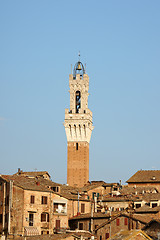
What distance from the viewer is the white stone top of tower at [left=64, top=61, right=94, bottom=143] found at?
139 metres

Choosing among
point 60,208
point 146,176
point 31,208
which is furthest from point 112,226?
point 146,176

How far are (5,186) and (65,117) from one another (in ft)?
173

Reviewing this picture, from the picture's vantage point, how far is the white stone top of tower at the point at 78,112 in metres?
139

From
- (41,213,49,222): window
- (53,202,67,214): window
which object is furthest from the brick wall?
(41,213,49,222): window

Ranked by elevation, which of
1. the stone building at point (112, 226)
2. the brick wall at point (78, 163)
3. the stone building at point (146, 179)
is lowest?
the stone building at point (112, 226)

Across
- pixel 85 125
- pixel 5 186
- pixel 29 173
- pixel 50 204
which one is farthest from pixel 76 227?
pixel 85 125

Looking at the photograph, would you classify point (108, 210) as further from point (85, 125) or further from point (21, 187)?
point (85, 125)

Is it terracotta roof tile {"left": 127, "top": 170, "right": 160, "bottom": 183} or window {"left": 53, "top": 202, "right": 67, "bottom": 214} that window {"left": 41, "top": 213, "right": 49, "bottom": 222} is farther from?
terracotta roof tile {"left": 127, "top": 170, "right": 160, "bottom": 183}

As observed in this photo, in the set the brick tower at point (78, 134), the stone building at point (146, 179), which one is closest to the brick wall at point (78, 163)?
the brick tower at point (78, 134)

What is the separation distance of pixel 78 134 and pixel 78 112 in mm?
5586

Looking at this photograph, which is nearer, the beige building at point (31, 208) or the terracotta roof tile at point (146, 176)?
the beige building at point (31, 208)

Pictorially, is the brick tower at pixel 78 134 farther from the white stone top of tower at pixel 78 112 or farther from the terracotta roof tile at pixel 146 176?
the terracotta roof tile at pixel 146 176

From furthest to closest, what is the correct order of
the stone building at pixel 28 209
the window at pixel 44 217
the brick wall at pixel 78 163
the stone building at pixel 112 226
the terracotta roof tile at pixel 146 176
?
the brick wall at pixel 78 163 < the terracotta roof tile at pixel 146 176 < the window at pixel 44 217 < the stone building at pixel 28 209 < the stone building at pixel 112 226

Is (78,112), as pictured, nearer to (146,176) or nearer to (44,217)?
(146,176)
